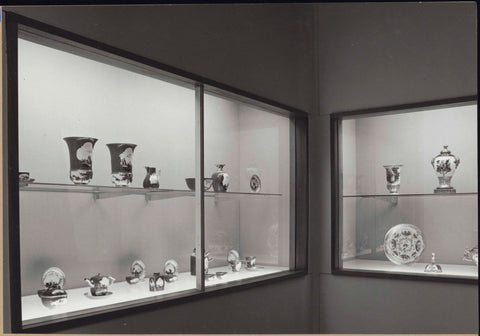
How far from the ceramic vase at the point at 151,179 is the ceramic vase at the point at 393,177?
0.77 meters

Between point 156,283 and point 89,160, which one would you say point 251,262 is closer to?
point 156,283

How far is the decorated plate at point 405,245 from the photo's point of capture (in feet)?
5.20

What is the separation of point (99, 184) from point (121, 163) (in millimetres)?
88

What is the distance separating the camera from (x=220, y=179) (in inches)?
62.8

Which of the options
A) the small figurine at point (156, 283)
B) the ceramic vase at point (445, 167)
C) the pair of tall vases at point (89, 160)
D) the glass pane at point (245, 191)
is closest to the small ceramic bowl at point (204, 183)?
the glass pane at point (245, 191)

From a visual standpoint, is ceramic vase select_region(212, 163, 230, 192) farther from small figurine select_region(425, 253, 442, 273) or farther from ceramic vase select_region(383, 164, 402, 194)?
small figurine select_region(425, 253, 442, 273)

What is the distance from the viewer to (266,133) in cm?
165

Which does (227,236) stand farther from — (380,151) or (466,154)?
(466,154)

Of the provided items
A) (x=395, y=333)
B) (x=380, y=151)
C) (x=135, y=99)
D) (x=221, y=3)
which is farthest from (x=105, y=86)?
(x=395, y=333)

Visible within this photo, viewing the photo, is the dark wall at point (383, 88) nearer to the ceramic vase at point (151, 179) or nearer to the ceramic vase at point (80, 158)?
the ceramic vase at point (151, 179)

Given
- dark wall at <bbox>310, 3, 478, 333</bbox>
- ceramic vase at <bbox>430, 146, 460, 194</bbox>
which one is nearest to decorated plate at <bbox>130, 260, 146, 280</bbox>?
dark wall at <bbox>310, 3, 478, 333</bbox>

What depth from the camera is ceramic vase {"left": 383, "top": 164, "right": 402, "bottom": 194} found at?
5.26 feet

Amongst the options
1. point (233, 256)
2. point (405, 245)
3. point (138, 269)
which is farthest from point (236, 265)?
point (405, 245)

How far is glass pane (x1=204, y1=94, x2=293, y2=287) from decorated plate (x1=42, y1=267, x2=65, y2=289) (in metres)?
0.47
